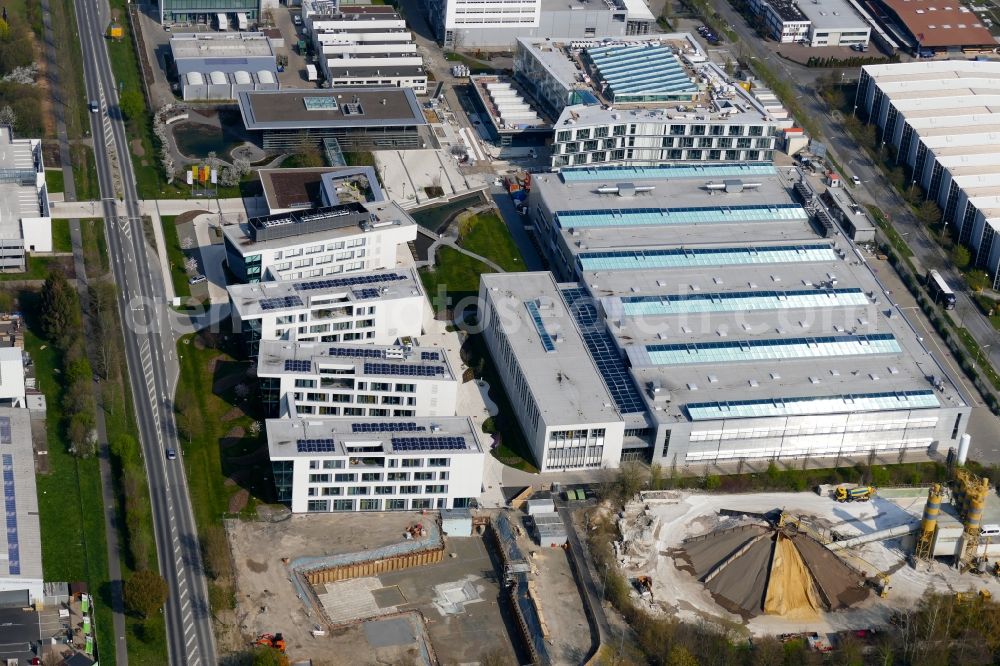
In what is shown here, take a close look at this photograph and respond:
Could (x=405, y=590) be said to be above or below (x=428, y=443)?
below

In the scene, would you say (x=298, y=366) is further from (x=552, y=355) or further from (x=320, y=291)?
(x=552, y=355)

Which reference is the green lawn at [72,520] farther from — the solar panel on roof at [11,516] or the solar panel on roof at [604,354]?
the solar panel on roof at [604,354]

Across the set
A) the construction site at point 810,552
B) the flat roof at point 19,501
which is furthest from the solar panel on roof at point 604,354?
the flat roof at point 19,501

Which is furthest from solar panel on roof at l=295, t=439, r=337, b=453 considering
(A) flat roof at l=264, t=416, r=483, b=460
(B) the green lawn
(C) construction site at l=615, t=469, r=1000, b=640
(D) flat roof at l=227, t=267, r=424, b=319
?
(C) construction site at l=615, t=469, r=1000, b=640

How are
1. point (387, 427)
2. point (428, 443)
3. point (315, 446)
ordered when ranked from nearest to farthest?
point (315, 446)
point (428, 443)
point (387, 427)

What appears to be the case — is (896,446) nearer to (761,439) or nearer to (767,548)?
(761,439)

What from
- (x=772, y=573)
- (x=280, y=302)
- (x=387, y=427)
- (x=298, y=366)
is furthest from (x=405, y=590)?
(x=280, y=302)
